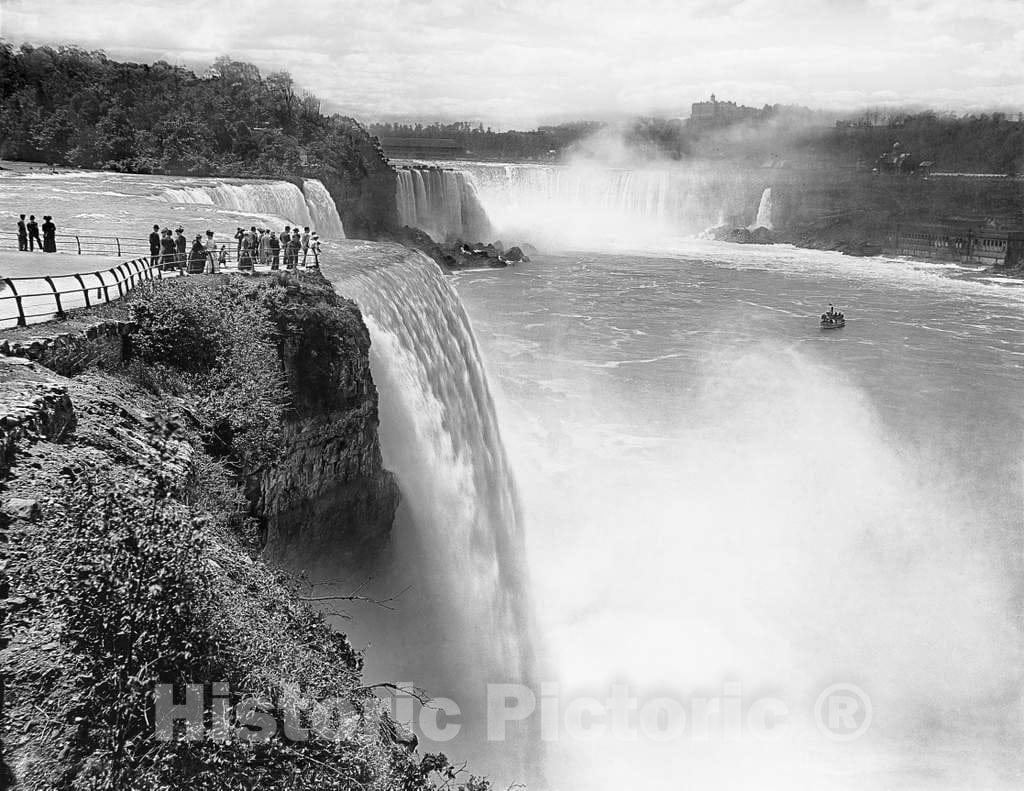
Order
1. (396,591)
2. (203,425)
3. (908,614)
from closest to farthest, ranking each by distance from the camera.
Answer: (203,425), (396,591), (908,614)

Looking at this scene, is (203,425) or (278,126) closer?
(203,425)

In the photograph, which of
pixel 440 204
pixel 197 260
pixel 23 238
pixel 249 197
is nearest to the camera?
pixel 197 260

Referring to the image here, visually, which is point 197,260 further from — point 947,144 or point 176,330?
point 947,144

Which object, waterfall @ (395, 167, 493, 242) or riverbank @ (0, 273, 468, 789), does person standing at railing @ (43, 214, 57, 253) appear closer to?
riverbank @ (0, 273, 468, 789)

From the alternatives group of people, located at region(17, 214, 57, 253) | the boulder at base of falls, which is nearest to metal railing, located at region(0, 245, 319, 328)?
group of people, located at region(17, 214, 57, 253)

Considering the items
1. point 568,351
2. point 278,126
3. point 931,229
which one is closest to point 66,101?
point 278,126

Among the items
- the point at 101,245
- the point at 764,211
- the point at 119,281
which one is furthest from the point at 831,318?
the point at 764,211

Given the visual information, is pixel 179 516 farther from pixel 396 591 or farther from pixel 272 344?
pixel 396 591
